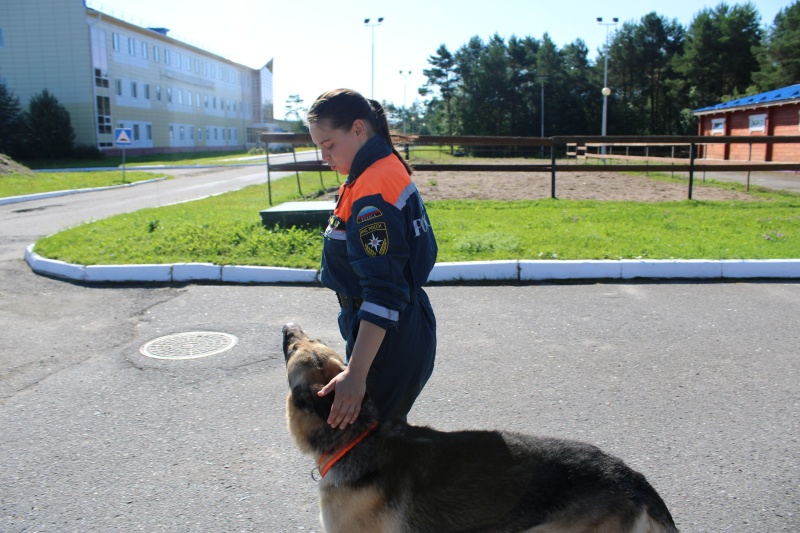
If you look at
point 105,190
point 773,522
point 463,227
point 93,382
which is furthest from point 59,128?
point 773,522

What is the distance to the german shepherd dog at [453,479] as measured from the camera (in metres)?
2.10

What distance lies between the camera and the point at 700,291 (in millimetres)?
7055

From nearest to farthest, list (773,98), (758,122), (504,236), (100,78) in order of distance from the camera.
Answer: (504,236)
(773,98)
(758,122)
(100,78)

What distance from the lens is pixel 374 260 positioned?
2.19 m

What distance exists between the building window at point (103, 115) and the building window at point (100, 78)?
100cm

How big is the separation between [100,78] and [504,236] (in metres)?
50.6

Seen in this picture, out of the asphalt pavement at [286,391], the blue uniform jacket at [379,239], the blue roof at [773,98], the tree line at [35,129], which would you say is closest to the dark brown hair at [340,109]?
the blue uniform jacket at [379,239]

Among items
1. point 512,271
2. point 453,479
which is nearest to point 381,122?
point 453,479

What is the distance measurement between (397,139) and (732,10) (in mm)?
77035

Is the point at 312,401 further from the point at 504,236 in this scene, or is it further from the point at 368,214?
the point at 504,236

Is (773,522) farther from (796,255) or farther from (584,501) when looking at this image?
(796,255)

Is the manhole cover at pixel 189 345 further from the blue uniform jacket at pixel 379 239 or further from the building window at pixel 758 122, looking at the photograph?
the building window at pixel 758 122

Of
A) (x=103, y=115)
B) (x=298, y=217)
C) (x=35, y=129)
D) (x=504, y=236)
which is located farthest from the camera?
(x=103, y=115)

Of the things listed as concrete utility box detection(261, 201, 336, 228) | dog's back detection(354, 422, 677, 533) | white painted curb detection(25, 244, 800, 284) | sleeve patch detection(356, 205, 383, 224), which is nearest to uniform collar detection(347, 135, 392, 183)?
sleeve patch detection(356, 205, 383, 224)
